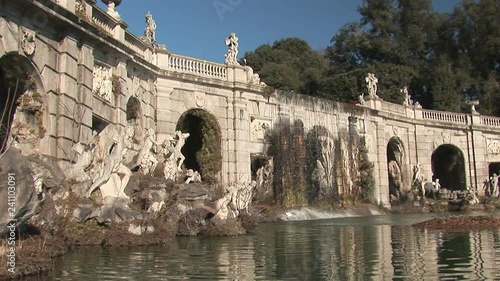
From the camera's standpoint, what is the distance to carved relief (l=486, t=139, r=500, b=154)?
40156 millimetres

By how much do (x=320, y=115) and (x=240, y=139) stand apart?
253 inches

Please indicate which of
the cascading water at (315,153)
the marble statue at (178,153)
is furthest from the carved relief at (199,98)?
the marble statue at (178,153)

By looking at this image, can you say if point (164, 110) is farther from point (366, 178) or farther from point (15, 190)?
point (15, 190)

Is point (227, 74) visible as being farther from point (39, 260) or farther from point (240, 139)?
point (39, 260)

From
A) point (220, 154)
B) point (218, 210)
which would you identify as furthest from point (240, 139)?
point (218, 210)

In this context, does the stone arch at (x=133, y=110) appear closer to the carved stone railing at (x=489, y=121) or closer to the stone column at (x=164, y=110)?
the stone column at (x=164, y=110)

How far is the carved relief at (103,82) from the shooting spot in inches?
748

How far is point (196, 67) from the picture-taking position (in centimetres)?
2670

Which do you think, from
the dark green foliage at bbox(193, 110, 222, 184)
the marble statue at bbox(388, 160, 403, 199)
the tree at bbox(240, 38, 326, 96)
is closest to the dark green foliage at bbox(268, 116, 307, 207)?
the dark green foliage at bbox(193, 110, 222, 184)

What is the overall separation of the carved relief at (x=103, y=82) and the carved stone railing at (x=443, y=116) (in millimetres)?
25526

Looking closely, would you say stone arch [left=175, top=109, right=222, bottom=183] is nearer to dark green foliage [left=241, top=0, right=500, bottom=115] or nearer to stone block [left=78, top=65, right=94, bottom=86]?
stone block [left=78, top=65, right=94, bottom=86]

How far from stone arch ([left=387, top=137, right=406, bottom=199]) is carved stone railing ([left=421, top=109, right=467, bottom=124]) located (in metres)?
3.00

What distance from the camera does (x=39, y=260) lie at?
8.48 m

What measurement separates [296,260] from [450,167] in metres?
→ 35.3
